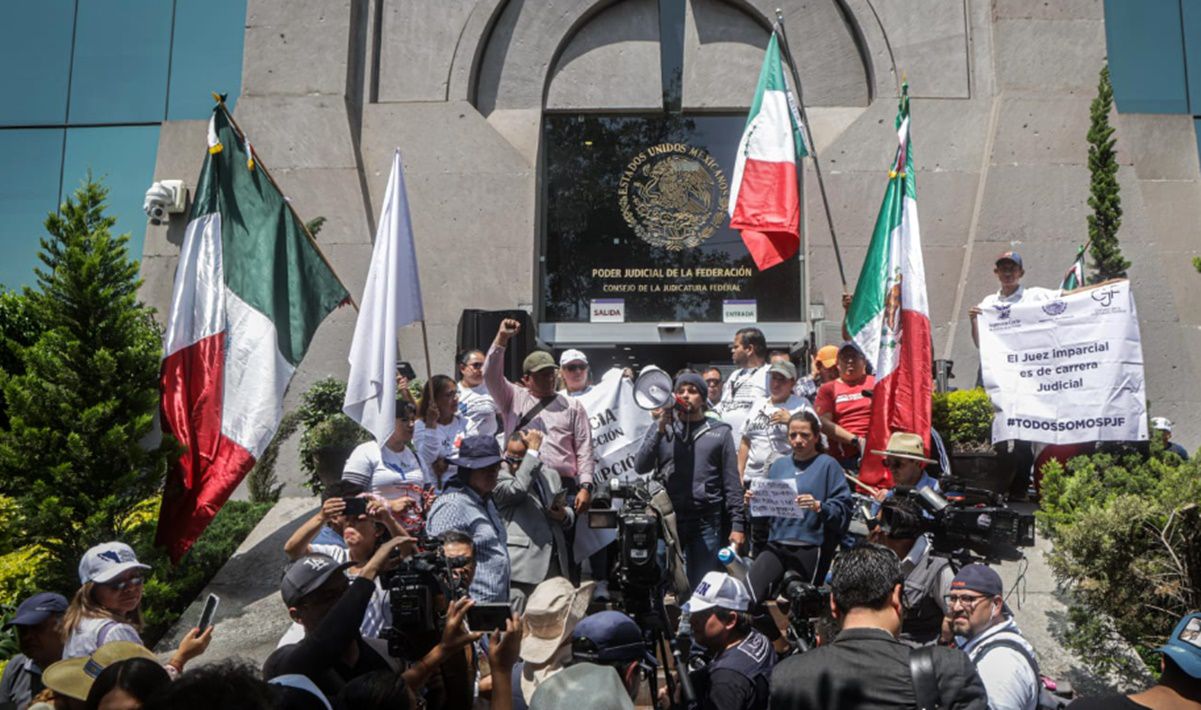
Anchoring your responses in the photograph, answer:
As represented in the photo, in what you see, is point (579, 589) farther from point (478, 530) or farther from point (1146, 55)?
point (1146, 55)

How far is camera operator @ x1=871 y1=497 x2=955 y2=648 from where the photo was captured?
4.77 m

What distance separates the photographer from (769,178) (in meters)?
9.13

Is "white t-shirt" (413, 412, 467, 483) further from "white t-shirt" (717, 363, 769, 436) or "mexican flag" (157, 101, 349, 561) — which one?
"white t-shirt" (717, 363, 769, 436)

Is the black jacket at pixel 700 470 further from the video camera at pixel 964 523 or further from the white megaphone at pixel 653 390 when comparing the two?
the video camera at pixel 964 523

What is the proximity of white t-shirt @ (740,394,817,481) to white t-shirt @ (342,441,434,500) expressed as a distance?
2484mm

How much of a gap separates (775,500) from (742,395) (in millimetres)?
1916

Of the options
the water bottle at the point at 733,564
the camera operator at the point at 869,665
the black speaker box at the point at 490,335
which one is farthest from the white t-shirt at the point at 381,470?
the black speaker box at the point at 490,335

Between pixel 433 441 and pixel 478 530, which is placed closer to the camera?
pixel 478 530

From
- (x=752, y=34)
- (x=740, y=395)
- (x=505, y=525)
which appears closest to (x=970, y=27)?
(x=752, y=34)

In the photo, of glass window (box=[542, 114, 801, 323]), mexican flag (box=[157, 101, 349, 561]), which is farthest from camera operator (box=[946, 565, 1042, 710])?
glass window (box=[542, 114, 801, 323])

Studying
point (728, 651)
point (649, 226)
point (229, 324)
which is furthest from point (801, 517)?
point (649, 226)

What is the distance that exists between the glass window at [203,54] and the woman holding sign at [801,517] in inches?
399

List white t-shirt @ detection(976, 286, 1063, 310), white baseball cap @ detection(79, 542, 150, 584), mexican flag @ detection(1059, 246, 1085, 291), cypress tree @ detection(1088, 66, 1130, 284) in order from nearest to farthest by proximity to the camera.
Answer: white baseball cap @ detection(79, 542, 150, 584)
white t-shirt @ detection(976, 286, 1063, 310)
mexican flag @ detection(1059, 246, 1085, 291)
cypress tree @ detection(1088, 66, 1130, 284)

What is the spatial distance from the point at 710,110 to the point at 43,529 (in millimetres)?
8568
